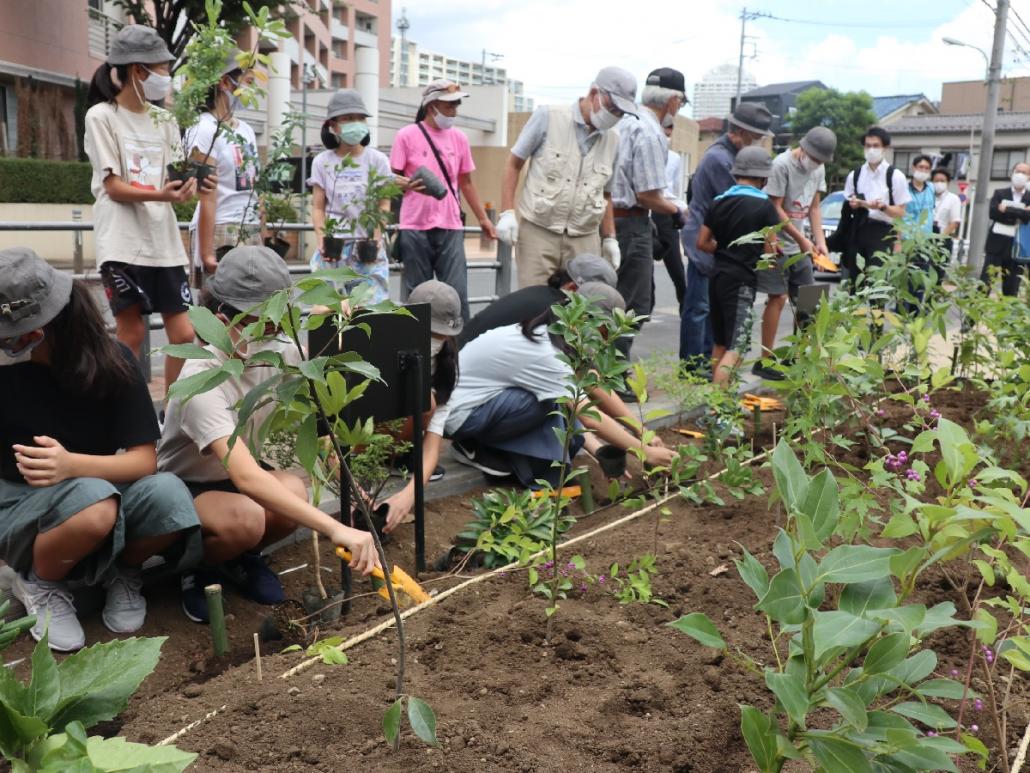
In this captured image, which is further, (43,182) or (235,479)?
(43,182)

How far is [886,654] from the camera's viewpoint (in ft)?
4.89

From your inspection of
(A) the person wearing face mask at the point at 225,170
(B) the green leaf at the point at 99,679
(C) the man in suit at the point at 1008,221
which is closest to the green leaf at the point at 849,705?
(B) the green leaf at the point at 99,679

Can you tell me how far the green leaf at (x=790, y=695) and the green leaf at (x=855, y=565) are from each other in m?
0.15

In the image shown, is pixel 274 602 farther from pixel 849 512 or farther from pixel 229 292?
pixel 849 512

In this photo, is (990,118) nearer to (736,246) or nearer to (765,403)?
(736,246)

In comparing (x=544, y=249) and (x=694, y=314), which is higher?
(x=544, y=249)

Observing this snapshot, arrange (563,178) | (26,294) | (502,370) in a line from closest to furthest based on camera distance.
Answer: (26,294) → (502,370) → (563,178)

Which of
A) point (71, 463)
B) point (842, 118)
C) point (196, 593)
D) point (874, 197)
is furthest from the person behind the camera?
point (842, 118)

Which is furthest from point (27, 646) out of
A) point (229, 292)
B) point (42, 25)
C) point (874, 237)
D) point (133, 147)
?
point (42, 25)

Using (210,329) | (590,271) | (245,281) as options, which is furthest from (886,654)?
(590,271)

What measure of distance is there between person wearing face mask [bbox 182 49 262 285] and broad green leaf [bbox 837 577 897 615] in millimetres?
3875

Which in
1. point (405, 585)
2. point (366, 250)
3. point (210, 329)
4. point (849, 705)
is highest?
point (210, 329)

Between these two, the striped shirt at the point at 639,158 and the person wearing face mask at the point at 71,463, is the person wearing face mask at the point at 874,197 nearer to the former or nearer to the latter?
the striped shirt at the point at 639,158

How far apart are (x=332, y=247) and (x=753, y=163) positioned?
2.60 metres
